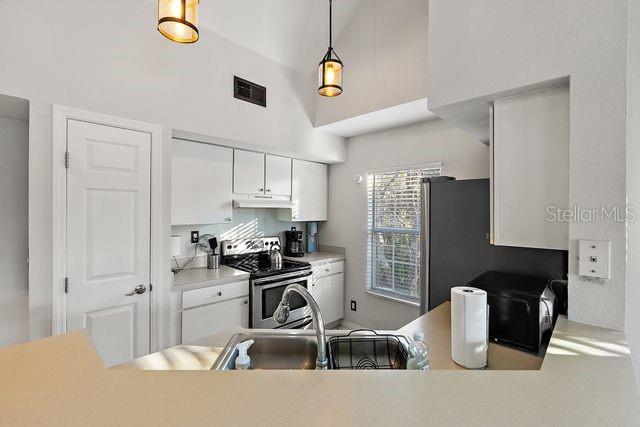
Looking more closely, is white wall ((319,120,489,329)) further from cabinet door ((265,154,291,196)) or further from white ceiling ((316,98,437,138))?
cabinet door ((265,154,291,196))

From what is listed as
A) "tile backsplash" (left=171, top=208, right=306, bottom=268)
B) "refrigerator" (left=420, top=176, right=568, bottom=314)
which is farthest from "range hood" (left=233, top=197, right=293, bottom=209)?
"refrigerator" (left=420, top=176, right=568, bottom=314)

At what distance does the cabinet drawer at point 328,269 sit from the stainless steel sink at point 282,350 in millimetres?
1942

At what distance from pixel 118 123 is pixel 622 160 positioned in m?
2.62

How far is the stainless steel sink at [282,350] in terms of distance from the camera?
1418 millimetres

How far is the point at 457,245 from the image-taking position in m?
2.01

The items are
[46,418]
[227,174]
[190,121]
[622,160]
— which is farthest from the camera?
[227,174]

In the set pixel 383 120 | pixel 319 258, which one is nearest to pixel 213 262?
pixel 319 258

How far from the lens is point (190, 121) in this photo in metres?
2.42

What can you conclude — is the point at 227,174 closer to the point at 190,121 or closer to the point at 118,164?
the point at 190,121

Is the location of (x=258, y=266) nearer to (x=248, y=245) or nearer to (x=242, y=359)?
(x=248, y=245)

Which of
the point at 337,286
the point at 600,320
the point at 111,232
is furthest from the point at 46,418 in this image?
the point at 337,286

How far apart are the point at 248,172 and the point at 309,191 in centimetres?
88

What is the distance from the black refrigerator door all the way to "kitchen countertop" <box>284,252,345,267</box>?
148cm

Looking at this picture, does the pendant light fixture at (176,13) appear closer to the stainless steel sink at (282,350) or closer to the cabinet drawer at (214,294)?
the stainless steel sink at (282,350)
